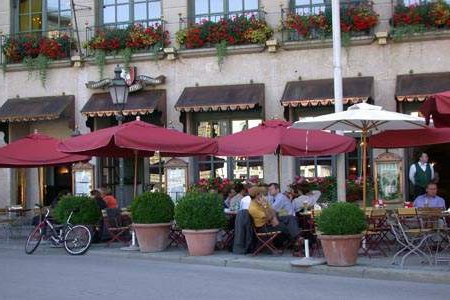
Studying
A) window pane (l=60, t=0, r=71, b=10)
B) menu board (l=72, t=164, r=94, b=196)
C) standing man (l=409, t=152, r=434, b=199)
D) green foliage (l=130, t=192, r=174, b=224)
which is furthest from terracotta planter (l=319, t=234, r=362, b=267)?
window pane (l=60, t=0, r=71, b=10)

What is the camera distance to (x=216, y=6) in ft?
68.3

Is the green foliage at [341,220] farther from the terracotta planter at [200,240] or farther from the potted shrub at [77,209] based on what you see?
the potted shrub at [77,209]

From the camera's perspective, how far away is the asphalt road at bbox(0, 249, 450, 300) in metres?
9.30

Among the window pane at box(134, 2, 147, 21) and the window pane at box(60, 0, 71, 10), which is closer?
the window pane at box(134, 2, 147, 21)

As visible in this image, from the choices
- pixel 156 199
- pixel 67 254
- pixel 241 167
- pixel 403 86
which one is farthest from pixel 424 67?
pixel 67 254

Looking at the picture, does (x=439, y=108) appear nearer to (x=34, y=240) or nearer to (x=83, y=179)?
(x=34, y=240)

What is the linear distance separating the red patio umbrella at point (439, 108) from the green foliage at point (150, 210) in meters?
5.47

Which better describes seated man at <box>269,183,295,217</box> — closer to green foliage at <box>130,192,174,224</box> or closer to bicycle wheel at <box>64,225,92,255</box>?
green foliage at <box>130,192,174,224</box>

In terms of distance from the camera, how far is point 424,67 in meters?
18.2

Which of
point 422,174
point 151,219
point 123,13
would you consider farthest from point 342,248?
point 123,13

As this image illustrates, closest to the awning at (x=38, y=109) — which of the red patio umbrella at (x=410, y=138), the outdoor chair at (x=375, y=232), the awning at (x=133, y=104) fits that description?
the awning at (x=133, y=104)

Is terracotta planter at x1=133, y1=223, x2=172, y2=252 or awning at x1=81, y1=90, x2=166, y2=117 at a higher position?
awning at x1=81, y1=90, x2=166, y2=117

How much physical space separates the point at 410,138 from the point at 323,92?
411cm

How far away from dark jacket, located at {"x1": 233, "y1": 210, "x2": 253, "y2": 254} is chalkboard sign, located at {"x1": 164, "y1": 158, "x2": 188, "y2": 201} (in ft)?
21.3
